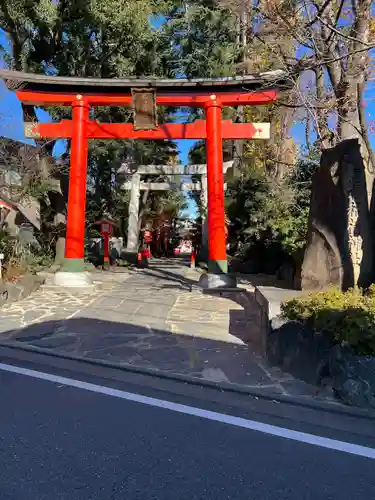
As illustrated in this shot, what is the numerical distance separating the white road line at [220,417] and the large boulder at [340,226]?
3768mm

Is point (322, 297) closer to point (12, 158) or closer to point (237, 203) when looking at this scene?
point (237, 203)

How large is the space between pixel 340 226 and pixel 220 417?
4254mm

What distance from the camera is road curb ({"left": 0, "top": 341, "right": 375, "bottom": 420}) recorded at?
11.6ft

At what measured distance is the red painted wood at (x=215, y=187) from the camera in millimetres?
11500

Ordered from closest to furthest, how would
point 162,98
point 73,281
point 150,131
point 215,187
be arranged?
point 73,281
point 215,187
point 162,98
point 150,131

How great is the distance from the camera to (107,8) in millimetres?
14453

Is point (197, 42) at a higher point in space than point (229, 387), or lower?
higher

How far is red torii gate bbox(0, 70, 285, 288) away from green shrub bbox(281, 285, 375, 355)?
6.47 meters

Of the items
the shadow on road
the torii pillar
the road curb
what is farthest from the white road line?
the torii pillar

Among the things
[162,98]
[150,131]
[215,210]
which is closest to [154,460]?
[215,210]

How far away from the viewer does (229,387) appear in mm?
4121

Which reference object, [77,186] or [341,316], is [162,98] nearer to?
[77,186]

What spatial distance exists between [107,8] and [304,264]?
12516 millimetres

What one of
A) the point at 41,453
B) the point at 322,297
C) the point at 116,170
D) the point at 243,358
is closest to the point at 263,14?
the point at 322,297
